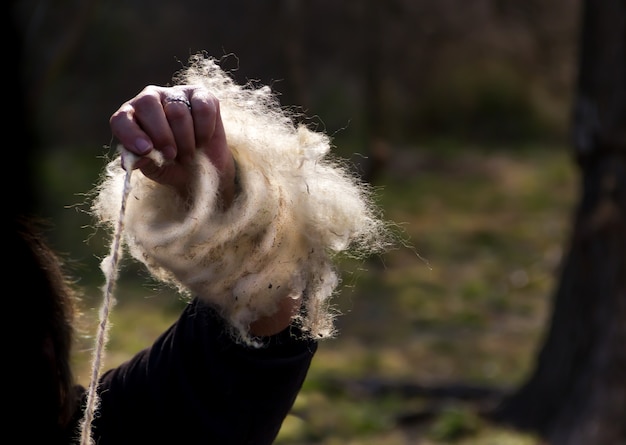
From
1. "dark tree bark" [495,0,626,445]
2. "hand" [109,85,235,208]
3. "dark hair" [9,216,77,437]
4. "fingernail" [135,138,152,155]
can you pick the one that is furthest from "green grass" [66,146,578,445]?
"fingernail" [135,138,152,155]

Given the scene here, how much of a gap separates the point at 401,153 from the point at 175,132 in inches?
325

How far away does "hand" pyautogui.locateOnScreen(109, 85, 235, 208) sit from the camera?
3.43 ft

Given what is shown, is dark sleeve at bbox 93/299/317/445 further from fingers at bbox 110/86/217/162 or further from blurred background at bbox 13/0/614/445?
blurred background at bbox 13/0/614/445

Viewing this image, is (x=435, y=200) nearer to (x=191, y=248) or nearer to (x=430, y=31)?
(x=430, y=31)

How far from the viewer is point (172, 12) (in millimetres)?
9203

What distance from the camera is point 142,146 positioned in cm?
103

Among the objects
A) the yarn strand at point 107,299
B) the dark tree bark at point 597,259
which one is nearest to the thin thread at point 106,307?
the yarn strand at point 107,299

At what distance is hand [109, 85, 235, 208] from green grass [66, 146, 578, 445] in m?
2.03

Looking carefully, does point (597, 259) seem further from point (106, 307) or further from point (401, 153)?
point (401, 153)

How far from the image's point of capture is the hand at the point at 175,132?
3.43 ft

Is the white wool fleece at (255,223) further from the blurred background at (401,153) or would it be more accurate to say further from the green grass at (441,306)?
the blurred background at (401,153)

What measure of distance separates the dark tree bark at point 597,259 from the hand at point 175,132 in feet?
8.95

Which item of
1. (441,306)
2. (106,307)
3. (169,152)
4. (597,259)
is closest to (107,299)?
(106,307)

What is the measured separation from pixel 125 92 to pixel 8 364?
8.32 metres
